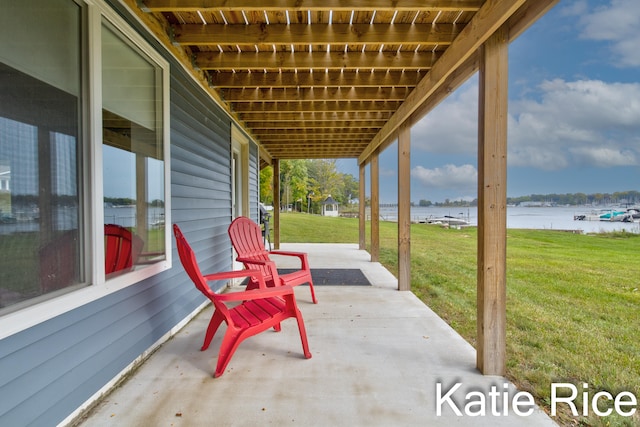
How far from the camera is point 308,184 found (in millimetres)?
27031

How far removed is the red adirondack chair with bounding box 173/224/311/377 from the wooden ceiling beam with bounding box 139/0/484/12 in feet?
4.87

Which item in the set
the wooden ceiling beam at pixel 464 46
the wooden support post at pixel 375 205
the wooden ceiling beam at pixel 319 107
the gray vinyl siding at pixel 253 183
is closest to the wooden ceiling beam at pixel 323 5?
the wooden ceiling beam at pixel 464 46

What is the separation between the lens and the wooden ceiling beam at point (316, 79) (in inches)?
121

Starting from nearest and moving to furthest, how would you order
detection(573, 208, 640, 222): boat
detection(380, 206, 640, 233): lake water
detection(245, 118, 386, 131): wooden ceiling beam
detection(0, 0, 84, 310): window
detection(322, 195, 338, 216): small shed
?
detection(0, 0, 84, 310): window
detection(245, 118, 386, 131): wooden ceiling beam
detection(573, 208, 640, 222): boat
detection(380, 206, 640, 233): lake water
detection(322, 195, 338, 216): small shed

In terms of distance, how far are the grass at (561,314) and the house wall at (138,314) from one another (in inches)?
96.5

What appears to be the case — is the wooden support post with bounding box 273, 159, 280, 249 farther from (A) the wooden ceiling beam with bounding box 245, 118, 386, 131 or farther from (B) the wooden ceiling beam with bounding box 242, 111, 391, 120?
(B) the wooden ceiling beam with bounding box 242, 111, 391, 120

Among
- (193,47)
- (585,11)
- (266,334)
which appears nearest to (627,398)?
(266,334)

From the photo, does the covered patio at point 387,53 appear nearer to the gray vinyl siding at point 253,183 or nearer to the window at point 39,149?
the window at point 39,149

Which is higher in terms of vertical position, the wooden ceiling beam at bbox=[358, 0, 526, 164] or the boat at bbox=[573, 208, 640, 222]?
the wooden ceiling beam at bbox=[358, 0, 526, 164]

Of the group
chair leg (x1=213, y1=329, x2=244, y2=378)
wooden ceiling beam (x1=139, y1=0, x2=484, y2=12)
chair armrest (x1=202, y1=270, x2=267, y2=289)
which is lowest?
chair leg (x1=213, y1=329, x2=244, y2=378)

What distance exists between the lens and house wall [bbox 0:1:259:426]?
127cm

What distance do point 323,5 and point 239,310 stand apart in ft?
7.09

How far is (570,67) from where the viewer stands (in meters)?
8.75

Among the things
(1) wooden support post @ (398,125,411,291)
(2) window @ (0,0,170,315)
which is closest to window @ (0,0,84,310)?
(2) window @ (0,0,170,315)
